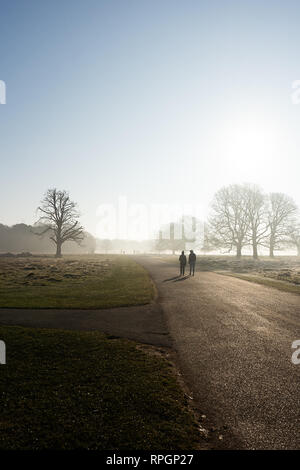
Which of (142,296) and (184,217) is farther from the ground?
(184,217)

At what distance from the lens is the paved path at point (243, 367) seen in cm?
342

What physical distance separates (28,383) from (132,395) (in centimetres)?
195

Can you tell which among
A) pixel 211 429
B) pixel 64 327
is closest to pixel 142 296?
pixel 64 327

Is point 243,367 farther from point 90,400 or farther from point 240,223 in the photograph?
point 240,223

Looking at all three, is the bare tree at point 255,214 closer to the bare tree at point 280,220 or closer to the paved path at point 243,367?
the bare tree at point 280,220

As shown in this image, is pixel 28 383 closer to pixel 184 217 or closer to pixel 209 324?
pixel 209 324

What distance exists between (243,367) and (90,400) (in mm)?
3233

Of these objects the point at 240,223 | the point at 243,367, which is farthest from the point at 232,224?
the point at 243,367

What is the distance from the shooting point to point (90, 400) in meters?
3.97

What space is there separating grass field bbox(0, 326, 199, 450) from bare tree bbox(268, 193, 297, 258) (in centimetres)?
5693

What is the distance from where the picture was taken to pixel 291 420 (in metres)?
3.58

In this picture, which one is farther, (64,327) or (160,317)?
(160,317)

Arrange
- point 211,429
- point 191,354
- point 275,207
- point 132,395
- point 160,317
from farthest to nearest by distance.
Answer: point 275,207, point 160,317, point 191,354, point 132,395, point 211,429

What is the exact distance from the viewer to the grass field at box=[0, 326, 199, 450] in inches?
124
